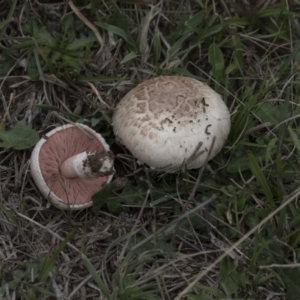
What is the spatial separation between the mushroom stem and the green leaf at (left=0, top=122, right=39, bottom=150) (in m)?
0.27

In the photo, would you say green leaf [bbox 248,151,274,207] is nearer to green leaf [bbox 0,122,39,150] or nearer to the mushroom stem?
the mushroom stem

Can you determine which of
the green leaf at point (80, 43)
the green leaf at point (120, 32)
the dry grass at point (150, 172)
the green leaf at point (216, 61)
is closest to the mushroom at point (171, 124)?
the dry grass at point (150, 172)

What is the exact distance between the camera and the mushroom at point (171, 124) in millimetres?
3145

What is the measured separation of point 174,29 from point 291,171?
1.36 metres

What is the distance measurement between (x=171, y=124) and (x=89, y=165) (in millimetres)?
535

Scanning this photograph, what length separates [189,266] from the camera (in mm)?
3137

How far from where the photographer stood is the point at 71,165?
322 centimetres

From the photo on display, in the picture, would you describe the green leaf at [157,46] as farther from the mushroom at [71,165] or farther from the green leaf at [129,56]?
the mushroom at [71,165]

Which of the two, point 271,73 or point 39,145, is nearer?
point 39,145

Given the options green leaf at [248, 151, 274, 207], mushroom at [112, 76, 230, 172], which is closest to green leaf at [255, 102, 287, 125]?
mushroom at [112, 76, 230, 172]

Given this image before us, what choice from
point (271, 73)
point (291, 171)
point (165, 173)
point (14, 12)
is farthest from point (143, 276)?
point (14, 12)

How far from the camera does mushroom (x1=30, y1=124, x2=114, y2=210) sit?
121 inches

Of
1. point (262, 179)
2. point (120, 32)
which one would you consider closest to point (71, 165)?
point (120, 32)

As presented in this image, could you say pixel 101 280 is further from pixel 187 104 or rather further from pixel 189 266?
pixel 187 104
